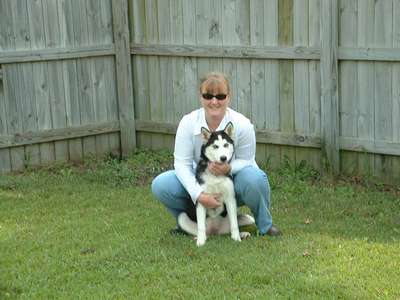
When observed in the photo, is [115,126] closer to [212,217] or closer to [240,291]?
[212,217]

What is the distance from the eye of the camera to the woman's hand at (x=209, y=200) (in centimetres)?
538

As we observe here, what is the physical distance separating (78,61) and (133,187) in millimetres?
2016

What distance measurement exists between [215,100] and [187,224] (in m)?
0.98

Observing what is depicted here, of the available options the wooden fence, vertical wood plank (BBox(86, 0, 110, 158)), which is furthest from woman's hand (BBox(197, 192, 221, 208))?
vertical wood plank (BBox(86, 0, 110, 158))

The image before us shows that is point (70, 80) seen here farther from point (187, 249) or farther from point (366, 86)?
point (187, 249)

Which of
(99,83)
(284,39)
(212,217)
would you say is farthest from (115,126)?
(212,217)

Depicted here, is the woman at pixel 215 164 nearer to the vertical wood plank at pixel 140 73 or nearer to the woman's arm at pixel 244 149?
the woman's arm at pixel 244 149

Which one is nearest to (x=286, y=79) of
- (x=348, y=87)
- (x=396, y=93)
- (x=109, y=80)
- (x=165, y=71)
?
(x=348, y=87)

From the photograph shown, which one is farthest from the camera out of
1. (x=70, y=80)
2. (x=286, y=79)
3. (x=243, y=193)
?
(x=70, y=80)

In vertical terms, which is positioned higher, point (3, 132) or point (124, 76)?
point (124, 76)

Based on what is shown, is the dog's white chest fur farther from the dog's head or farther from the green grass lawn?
the green grass lawn

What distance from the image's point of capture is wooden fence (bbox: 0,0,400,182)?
7.46 meters

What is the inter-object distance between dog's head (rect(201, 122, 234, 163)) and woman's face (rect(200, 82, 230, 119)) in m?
0.13

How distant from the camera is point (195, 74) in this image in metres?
8.91
